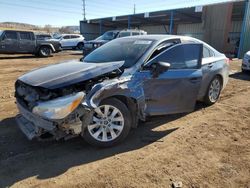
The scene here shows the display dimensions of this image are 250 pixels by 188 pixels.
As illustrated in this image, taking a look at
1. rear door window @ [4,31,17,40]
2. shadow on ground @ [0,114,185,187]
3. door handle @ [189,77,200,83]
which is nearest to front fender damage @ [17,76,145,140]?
shadow on ground @ [0,114,185,187]

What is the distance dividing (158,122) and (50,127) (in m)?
2.34

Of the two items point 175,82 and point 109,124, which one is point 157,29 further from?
point 109,124

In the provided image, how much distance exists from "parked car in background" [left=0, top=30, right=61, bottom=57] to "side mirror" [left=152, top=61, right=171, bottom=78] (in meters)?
15.3

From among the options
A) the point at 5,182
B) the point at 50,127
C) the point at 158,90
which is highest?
the point at 158,90

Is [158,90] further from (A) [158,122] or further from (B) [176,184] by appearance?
(B) [176,184]

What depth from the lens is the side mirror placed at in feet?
13.8

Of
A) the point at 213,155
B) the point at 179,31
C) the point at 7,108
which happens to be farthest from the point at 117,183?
the point at 179,31

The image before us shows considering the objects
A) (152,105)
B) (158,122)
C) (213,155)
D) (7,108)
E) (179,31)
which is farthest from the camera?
(179,31)

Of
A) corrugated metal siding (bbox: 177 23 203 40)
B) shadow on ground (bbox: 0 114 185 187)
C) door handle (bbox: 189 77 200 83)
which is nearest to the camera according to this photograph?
shadow on ground (bbox: 0 114 185 187)

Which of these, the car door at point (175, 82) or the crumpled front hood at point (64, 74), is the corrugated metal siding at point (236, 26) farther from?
the crumpled front hood at point (64, 74)

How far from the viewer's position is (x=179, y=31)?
33156 mm

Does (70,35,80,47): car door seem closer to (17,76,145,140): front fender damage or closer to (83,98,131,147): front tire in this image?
(17,76,145,140): front fender damage

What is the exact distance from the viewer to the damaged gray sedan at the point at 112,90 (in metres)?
3.59

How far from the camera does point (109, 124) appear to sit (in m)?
4.00
